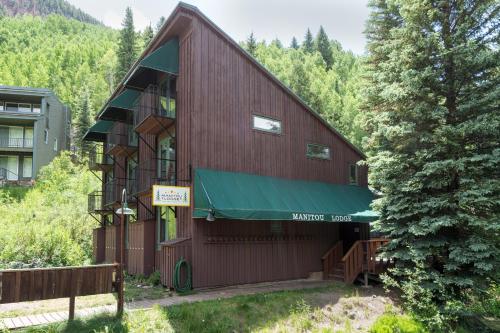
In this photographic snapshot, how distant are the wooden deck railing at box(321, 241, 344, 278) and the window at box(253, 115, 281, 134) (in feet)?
17.9

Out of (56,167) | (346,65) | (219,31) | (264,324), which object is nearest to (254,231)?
(264,324)

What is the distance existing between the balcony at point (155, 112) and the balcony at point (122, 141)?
278 cm

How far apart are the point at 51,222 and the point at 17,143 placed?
1859cm

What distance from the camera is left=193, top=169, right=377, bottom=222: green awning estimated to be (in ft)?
42.5

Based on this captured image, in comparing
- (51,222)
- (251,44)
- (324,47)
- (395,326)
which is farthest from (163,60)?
(324,47)

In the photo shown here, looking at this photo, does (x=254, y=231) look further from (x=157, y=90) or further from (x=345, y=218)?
(x=157, y=90)

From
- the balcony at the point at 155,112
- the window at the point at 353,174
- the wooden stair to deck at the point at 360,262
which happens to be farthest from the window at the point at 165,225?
the window at the point at 353,174

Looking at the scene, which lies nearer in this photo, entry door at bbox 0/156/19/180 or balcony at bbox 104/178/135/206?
balcony at bbox 104/178/135/206

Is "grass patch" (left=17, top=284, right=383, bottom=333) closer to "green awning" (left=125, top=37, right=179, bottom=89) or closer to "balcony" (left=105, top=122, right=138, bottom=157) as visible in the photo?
"green awning" (left=125, top=37, right=179, bottom=89)

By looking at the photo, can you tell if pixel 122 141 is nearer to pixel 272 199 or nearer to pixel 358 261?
pixel 272 199

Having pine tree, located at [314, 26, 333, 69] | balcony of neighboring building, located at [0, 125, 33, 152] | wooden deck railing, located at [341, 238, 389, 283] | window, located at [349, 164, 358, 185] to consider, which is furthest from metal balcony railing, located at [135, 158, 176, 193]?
pine tree, located at [314, 26, 333, 69]

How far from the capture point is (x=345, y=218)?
625 inches

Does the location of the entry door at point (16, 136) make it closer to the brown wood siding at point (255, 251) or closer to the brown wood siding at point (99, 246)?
the brown wood siding at point (99, 246)

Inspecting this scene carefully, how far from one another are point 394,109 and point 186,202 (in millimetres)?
7711
